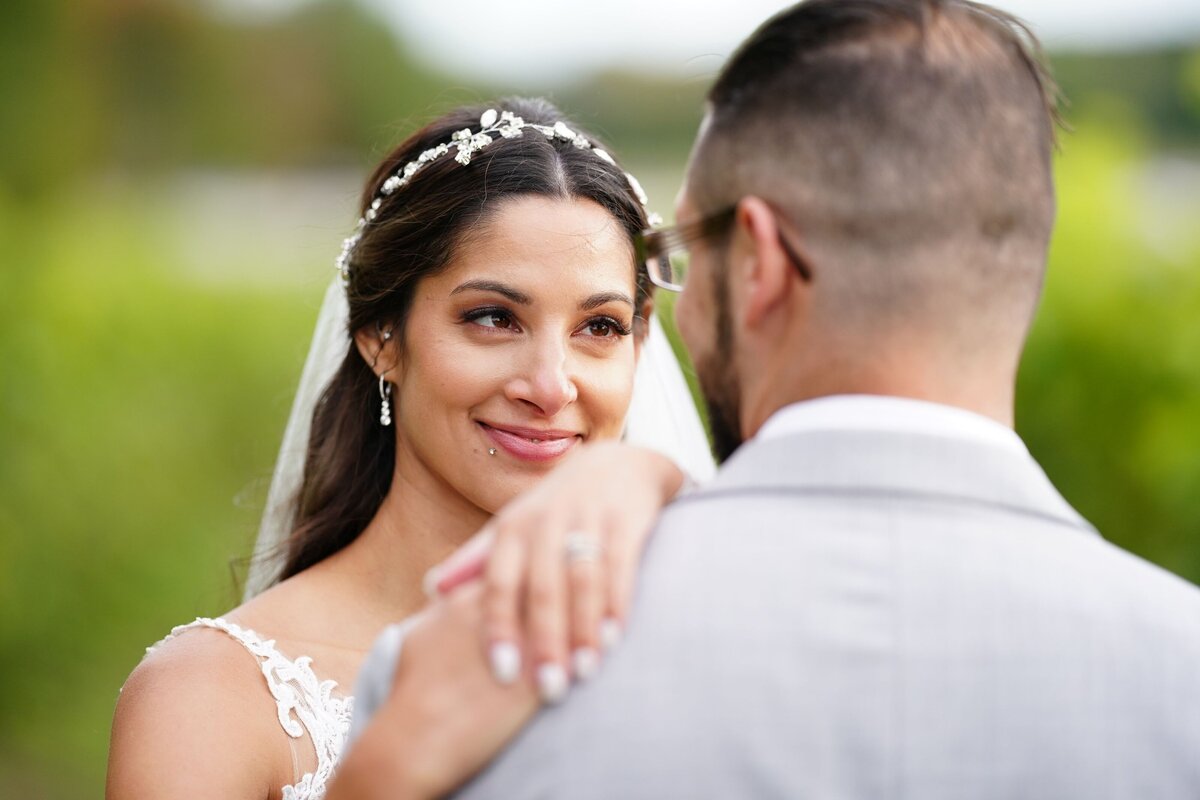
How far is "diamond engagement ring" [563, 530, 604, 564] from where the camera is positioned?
1604 millimetres

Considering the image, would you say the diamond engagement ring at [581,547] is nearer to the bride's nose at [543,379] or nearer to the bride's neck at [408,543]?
the bride's nose at [543,379]

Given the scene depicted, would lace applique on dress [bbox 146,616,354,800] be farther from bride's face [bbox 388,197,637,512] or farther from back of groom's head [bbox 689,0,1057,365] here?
back of groom's head [bbox 689,0,1057,365]

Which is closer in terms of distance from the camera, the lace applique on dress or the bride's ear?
the lace applique on dress

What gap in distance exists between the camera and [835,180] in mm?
1682

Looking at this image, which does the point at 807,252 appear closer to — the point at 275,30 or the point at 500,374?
the point at 500,374

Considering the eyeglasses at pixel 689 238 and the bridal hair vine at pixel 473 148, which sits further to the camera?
the bridal hair vine at pixel 473 148

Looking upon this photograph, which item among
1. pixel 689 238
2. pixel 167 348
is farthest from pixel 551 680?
pixel 167 348

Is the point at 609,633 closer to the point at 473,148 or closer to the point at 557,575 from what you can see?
the point at 557,575

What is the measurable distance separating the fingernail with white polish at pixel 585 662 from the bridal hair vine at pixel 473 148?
2043mm

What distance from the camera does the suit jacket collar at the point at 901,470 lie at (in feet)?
5.41

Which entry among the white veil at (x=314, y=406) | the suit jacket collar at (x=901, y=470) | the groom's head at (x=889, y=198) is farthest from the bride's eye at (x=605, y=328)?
the suit jacket collar at (x=901, y=470)

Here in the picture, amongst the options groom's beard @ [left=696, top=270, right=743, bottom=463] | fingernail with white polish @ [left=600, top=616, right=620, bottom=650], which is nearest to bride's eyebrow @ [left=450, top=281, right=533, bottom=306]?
groom's beard @ [left=696, top=270, right=743, bottom=463]

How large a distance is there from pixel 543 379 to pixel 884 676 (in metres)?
1.71

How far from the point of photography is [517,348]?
3.20m
